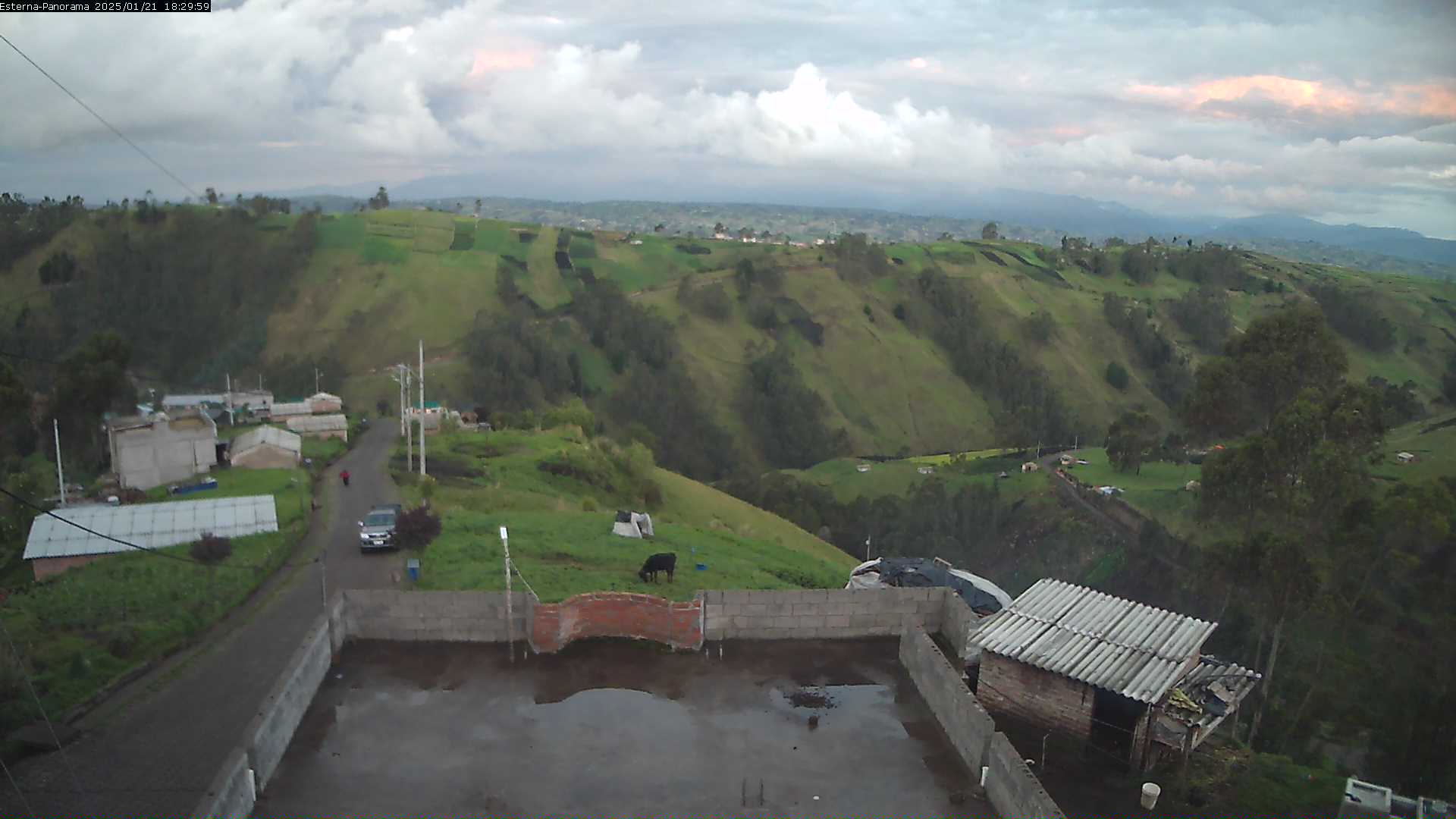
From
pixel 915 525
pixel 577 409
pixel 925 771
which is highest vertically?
pixel 925 771

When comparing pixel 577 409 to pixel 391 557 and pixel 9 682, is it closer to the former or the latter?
pixel 391 557

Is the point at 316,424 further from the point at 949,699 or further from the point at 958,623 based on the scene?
the point at 949,699

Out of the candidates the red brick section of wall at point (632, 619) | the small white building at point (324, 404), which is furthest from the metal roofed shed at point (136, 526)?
the small white building at point (324, 404)

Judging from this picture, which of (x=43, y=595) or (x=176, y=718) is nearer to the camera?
(x=176, y=718)

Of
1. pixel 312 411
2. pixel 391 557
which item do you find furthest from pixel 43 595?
pixel 312 411

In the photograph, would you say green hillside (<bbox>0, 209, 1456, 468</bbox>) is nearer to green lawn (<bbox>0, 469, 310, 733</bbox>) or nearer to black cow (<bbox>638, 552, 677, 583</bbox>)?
green lawn (<bbox>0, 469, 310, 733</bbox>)

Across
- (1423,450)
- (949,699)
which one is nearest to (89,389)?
(949,699)
